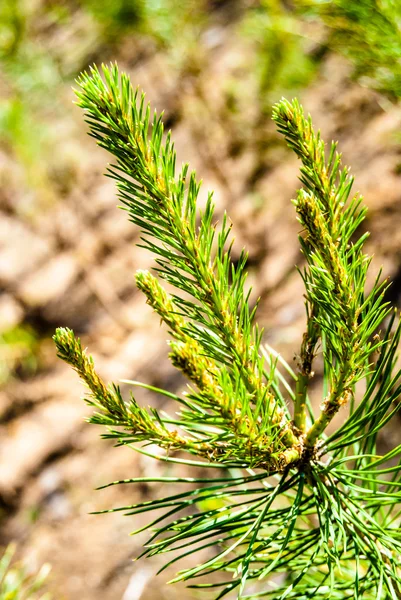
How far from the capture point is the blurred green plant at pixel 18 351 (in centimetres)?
238

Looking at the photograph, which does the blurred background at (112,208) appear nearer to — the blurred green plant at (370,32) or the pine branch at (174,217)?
the blurred green plant at (370,32)

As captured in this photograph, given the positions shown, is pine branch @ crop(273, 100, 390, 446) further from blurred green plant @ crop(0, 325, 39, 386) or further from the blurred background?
blurred green plant @ crop(0, 325, 39, 386)

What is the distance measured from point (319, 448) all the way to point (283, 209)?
5.99 ft

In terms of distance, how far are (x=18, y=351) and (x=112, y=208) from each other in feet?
3.02

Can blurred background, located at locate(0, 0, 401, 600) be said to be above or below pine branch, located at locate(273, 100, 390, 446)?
above

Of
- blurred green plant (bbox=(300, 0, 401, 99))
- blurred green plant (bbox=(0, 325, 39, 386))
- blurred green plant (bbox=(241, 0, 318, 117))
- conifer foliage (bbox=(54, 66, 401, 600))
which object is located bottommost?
conifer foliage (bbox=(54, 66, 401, 600))

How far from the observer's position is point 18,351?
2.40 m

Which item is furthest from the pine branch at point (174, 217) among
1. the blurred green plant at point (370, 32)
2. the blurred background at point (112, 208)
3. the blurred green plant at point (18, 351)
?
the blurred green plant at point (18, 351)

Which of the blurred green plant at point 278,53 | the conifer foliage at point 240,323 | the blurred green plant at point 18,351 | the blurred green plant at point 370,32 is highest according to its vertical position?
the blurred green plant at point 278,53

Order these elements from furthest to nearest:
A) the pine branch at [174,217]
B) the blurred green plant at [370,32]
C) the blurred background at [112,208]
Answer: the blurred background at [112,208], the blurred green plant at [370,32], the pine branch at [174,217]

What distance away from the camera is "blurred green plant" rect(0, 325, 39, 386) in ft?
7.80

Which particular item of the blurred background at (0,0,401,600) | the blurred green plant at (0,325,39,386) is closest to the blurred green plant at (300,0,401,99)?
the blurred background at (0,0,401,600)

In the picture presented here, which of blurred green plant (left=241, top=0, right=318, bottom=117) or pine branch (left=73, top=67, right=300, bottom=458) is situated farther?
blurred green plant (left=241, top=0, right=318, bottom=117)

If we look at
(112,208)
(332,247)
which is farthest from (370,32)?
(112,208)
